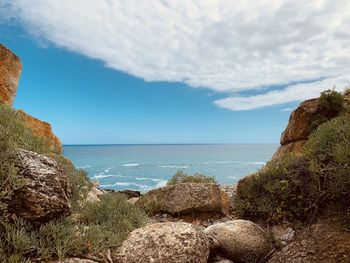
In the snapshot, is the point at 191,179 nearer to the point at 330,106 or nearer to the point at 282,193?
the point at 282,193

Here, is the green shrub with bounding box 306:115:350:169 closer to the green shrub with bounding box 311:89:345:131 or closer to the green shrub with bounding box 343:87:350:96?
the green shrub with bounding box 311:89:345:131

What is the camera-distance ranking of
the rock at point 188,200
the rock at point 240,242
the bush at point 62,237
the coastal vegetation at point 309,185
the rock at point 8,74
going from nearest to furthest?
the bush at point 62,237
the coastal vegetation at point 309,185
the rock at point 240,242
the rock at point 188,200
the rock at point 8,74

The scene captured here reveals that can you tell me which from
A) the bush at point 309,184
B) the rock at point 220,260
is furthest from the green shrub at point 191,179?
the rock at point 220,260

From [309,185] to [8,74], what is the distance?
1121 cm

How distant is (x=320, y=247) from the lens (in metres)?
5.44

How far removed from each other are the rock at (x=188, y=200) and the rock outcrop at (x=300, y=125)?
12.0ft

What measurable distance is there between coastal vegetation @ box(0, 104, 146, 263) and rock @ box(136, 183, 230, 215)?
406 cm

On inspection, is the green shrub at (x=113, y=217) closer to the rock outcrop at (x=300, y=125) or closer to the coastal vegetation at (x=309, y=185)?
the coastal vegetation at (x=309, y=185)

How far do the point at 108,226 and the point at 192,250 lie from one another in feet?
5.56

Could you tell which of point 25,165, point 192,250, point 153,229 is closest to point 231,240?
point 192,250

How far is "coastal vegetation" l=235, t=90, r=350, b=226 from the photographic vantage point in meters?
6.04

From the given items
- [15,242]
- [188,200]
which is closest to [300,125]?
[188,200]

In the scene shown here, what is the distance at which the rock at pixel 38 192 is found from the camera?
4288mm

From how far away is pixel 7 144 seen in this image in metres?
4.54
